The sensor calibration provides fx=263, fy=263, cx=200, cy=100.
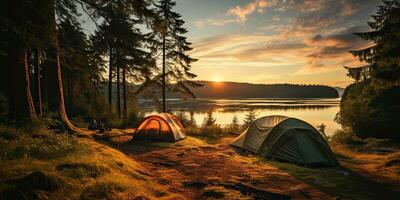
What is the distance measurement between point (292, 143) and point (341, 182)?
3163 mm

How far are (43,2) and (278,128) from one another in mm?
10463

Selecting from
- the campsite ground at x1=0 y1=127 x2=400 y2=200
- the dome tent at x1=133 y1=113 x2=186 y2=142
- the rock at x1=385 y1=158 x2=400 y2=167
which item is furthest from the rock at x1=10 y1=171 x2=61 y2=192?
the rock at x1=385 y1=158 x2=400 y2=167

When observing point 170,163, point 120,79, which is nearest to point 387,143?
point 170,163

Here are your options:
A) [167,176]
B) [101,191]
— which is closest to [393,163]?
[167,176]

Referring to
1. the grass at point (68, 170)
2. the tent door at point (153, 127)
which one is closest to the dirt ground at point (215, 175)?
the grass at point (68, 170)

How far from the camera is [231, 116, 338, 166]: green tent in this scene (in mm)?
11134

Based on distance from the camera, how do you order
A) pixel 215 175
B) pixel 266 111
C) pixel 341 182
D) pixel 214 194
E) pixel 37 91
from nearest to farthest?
1. pixel 214 194
2. pixel 341 182
3. pixel 215 175
4. pixel 37 91
5. pixel 266 111

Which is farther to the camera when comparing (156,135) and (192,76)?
(192,76)

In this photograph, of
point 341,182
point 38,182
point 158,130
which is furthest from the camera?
point 158,130

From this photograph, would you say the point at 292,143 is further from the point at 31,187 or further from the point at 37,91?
the point at 37,91

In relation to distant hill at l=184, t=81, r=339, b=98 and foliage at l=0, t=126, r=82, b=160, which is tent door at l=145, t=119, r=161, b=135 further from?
distant hill at l=184, t=81, r=339, b=98

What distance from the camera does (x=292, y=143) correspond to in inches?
455

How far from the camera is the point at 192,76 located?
24797 millimetres

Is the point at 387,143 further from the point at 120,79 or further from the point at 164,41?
the point at 120,79
